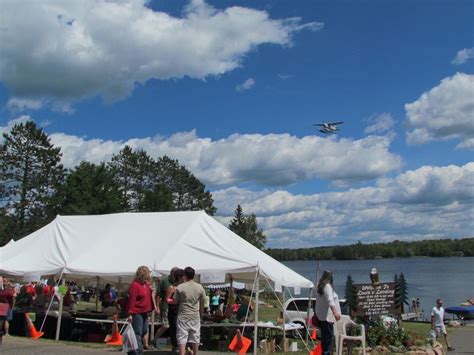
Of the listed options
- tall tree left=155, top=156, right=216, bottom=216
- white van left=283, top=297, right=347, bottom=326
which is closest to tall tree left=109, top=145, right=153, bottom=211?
tall tree left=155, top=156, right=216, bottom=216

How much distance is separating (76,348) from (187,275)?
5.34 metres

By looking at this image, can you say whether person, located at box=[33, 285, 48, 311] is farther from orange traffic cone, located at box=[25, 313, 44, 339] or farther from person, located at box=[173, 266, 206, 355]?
person, located at box=[173, 266, 206, 355]

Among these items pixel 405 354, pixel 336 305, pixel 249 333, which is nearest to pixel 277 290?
pixel 249 333

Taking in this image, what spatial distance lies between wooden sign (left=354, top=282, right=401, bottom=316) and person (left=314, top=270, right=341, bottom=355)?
3697mm

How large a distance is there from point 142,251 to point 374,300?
586cm

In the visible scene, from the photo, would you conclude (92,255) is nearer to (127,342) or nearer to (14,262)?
(14,262)

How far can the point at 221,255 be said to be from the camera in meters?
14.2

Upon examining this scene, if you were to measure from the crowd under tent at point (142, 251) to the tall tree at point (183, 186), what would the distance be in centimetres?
5472

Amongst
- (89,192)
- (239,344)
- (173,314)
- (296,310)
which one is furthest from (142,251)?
(89,192)

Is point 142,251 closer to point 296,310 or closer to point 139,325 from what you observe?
point 139,325

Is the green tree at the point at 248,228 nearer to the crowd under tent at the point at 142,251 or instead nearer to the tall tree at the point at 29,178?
the tall tree at the point at 29,178

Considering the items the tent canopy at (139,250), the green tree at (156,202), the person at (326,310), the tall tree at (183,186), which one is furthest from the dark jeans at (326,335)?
the tall tree at (183,186)

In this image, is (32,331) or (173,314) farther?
(32,331)

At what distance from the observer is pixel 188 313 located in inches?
361
